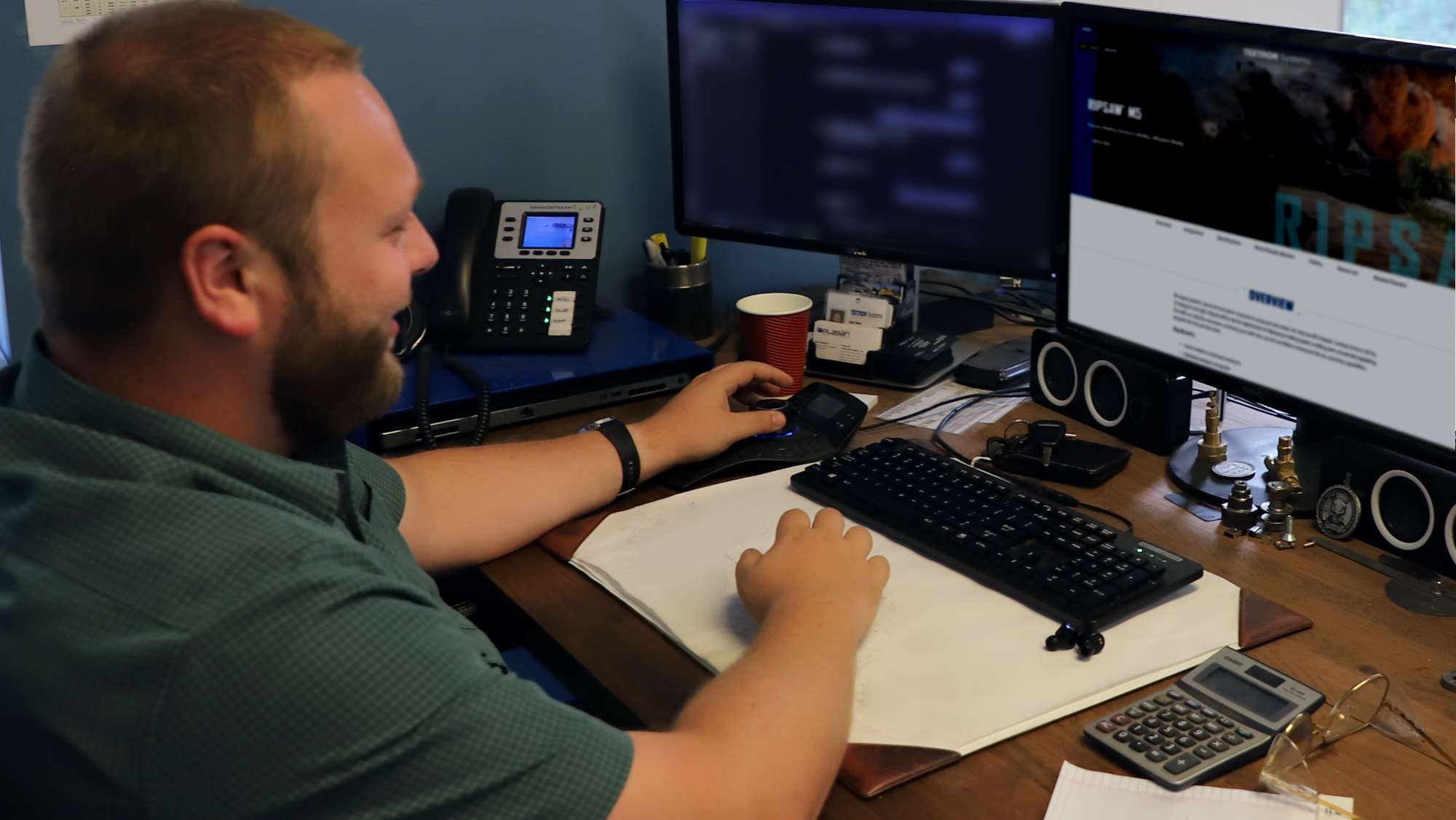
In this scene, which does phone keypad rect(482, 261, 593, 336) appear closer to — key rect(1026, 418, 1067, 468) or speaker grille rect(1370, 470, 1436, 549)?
key rect(1026, 418, 1067, 468)

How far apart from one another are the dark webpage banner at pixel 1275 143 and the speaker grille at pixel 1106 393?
0.21 m

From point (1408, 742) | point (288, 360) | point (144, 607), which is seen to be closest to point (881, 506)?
point (1408, 742)

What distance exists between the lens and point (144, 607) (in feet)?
2.47

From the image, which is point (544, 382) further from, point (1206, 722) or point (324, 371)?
point (1206, 722)

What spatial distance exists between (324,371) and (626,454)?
0.52 m

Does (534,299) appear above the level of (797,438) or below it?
above

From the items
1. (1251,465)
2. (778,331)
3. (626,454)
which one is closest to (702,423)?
(626,454)

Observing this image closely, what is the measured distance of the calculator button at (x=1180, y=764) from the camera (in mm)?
910

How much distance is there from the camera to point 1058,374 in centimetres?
158

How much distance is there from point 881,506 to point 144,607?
2.35 feet

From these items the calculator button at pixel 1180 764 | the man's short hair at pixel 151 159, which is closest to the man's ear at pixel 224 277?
the man's short hair at pixel 151 159

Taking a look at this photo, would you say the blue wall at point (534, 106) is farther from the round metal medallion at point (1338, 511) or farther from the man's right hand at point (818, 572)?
the round metal medallion at point (1338, 511)

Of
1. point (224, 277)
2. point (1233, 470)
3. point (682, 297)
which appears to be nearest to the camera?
point (224, 277)

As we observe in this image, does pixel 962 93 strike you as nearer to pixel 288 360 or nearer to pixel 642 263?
pixel 642 263
